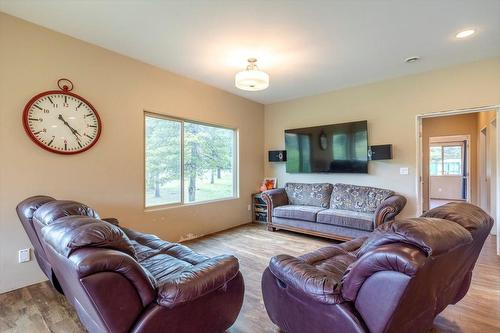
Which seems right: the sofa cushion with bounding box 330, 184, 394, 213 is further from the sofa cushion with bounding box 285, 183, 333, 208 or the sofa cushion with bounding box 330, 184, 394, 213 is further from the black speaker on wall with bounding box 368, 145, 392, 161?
Answer: the black speaker on wall with bounding box 368, 145, 392, 161

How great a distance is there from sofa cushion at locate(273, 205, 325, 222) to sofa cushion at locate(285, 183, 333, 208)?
191mm

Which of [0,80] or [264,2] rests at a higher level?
[264,2]

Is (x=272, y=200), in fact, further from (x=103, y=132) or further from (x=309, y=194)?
(x=103, y=132)

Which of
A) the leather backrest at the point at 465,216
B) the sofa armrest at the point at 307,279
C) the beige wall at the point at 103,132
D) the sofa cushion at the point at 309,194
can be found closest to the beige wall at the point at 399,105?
the sofa cushion at the point at 309,194

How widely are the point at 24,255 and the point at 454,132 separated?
8.61 meters

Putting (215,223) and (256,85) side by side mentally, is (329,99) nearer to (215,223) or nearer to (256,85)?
(256,85)

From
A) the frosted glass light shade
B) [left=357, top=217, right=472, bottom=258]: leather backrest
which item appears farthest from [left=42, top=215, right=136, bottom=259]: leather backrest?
the frosted glass light shade

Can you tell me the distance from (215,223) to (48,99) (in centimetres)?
313

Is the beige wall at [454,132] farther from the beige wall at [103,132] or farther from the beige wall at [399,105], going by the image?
the beige wall at [103,132]

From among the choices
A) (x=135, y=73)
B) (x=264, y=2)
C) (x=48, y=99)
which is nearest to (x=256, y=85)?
(x=264, y=2)

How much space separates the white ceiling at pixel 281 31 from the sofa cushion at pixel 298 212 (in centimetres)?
233

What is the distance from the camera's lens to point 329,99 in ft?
16.8

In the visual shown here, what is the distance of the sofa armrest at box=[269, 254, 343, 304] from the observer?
1.45m

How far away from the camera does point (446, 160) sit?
29.1ft
